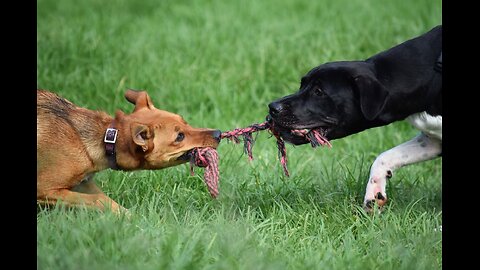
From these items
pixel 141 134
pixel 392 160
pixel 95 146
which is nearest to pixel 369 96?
pixel 392 160

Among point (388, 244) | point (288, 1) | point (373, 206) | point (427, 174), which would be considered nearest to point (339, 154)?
point (427, 174)

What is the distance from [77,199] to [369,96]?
1910 mm

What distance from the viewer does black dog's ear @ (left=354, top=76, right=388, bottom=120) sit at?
5367 mm

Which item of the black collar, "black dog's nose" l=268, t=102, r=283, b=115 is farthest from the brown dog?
the black collar

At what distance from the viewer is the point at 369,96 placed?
5379 millimetres

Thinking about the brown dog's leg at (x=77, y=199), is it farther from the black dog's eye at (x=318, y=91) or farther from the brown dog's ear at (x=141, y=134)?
the black dog's eye at (x=318, y=91)

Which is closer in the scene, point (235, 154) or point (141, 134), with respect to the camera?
point (141, 134)

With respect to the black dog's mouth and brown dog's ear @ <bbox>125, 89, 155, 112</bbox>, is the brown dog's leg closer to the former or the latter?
brown dog's ear @ <bbox>125, 89, 155, 112</bbox>

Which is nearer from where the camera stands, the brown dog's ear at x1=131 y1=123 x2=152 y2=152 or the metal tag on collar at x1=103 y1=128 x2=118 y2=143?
the brown dog's ear at x1=131 y1=123 x2=152 y2=152

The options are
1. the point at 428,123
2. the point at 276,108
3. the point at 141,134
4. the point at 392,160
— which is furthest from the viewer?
the point at 392,160

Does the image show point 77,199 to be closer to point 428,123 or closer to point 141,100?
point 141,100

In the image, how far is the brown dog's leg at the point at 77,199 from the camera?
5.17 metres

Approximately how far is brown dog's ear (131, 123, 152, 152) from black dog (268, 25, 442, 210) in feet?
2.64

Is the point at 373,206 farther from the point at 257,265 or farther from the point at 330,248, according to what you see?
the point at 257,265
